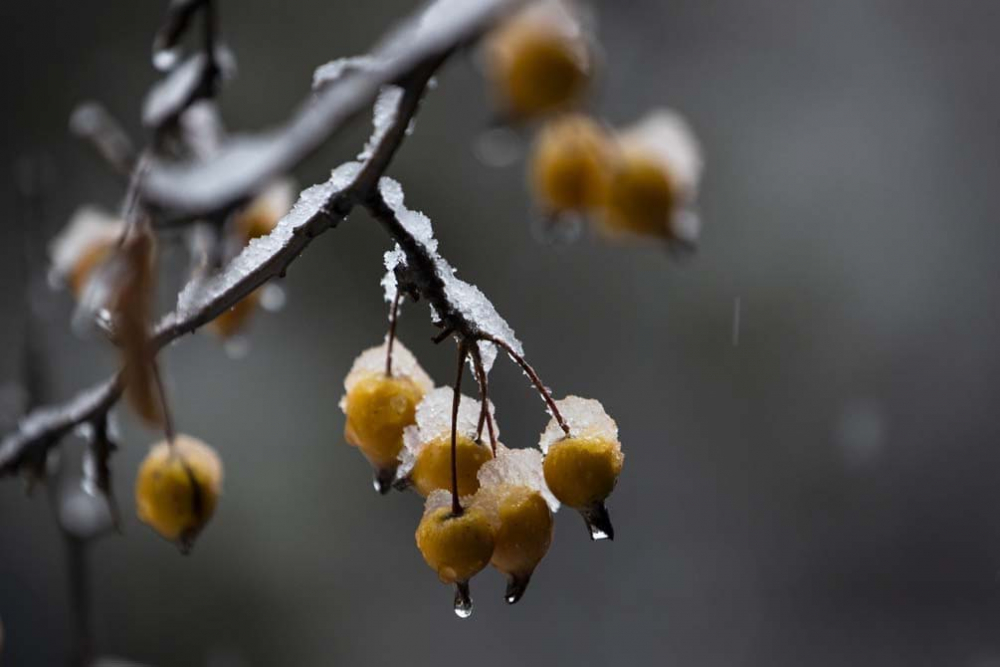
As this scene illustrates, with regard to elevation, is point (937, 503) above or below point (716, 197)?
below

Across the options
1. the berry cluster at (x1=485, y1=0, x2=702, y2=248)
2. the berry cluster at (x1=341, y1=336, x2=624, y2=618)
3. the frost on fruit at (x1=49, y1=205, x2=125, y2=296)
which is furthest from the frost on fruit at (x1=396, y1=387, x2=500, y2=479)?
the frost on fruit at (x1=49, y1=205, x2=125, y2=296)

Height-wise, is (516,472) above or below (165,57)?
below

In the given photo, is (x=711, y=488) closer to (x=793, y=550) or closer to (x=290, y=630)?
(x=793, y=550)

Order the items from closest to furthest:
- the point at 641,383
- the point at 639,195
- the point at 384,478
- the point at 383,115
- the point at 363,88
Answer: the point at 363,88 < the point at 383,115 < the point at 384,478 < the point at 639,195 < the point at 641,383

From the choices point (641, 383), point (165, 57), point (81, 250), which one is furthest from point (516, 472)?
point (641, 383)

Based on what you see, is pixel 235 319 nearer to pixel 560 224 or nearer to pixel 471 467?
pixel 560 224

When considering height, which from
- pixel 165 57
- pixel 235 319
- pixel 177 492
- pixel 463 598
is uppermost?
pixel 165 57

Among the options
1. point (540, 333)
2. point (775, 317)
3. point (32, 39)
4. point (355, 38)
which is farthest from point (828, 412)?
point (32, 39)

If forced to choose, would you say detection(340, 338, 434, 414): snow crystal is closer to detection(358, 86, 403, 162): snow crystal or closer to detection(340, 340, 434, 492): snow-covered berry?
detection(340, 340, 434, 492): snow-covered berry
